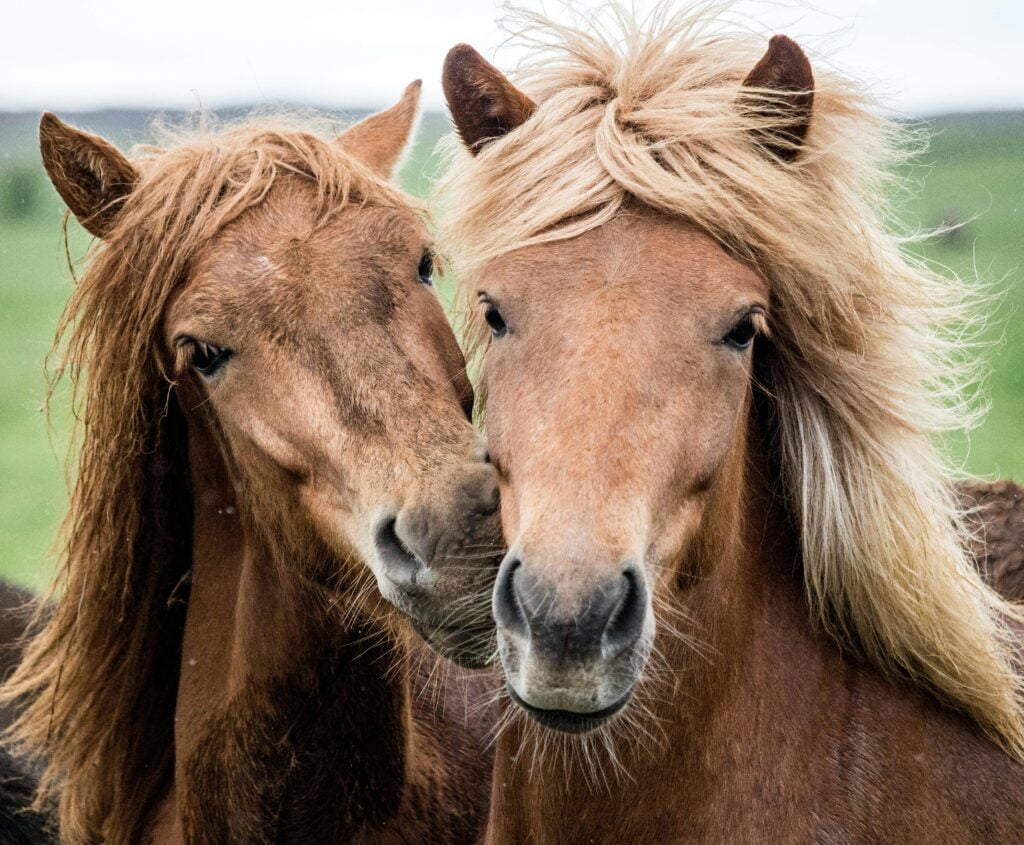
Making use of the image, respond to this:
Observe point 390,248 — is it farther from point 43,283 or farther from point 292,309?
point 43,283

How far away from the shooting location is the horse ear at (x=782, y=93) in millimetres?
2575

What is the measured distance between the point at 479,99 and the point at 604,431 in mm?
1073

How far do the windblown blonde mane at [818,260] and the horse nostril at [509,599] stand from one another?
831mm

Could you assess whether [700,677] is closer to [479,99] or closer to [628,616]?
[628,616]

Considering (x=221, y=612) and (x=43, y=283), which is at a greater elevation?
(x=221, y=612)

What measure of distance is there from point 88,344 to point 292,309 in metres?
0.83

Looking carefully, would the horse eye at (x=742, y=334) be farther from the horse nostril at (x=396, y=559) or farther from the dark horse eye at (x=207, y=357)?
the dark horse eye at (x=207, y=357)

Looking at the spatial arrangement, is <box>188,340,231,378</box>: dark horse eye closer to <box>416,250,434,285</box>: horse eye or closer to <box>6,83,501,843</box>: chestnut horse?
<box>6,83,501,843</box>: chestnut horse

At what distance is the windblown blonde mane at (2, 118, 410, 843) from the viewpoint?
3070 mm

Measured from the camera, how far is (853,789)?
8.98 ft

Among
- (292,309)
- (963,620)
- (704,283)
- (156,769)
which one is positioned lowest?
(156,769)

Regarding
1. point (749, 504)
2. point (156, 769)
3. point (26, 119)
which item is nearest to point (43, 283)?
point (26, 119)

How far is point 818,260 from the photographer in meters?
2.63

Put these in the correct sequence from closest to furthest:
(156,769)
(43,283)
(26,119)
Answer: (156,769), (43,283), (26,119)
